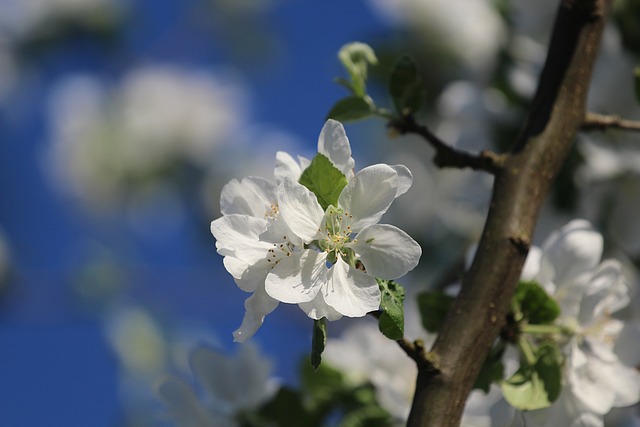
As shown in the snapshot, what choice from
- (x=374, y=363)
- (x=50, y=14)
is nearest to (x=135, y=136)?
(x=50, y=14)

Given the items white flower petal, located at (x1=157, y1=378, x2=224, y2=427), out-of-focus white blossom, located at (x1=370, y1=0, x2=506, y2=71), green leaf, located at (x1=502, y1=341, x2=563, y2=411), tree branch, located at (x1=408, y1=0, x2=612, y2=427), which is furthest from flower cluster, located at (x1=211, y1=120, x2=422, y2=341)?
out-of-focus white blossom, located at (x1=370, y1=0, x2=506, y2=71)

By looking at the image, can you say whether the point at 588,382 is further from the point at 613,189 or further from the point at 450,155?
the point at 613,189

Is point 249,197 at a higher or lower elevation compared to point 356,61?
lower

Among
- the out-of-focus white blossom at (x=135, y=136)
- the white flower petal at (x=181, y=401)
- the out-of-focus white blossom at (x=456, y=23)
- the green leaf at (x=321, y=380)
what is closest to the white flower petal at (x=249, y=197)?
the white flower petal at (x=181, y=401)

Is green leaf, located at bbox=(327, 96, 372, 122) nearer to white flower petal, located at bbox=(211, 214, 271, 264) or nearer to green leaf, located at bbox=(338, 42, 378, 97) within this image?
green leaf, located at bbox=(338, 42, 378, 97)

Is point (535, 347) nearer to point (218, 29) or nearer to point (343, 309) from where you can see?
point (343, 309)
